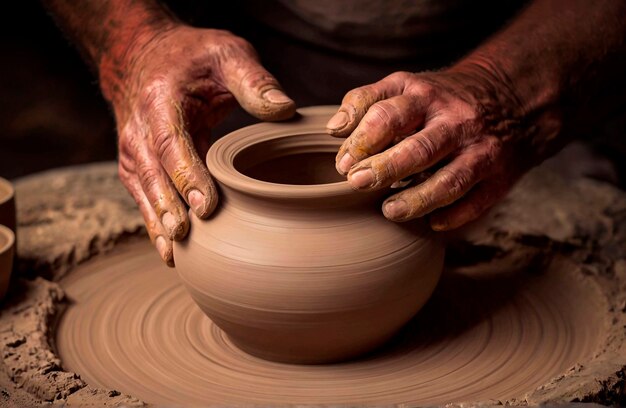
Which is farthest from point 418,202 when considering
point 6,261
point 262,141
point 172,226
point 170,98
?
point 6,261

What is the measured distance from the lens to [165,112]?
70.8 inches

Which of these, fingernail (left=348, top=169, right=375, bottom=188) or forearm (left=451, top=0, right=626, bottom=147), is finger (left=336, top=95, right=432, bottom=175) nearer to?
fingernail (left=348, top=169, right=375, bottom=188)

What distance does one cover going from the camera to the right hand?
170cm

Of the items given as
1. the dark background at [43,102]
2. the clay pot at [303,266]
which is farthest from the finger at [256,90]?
the dark background at [43,102]

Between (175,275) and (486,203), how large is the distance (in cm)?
75

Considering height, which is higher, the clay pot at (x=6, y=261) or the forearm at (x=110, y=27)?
the forearm at (x=110, y=27)

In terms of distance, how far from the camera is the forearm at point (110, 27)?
7.08ft

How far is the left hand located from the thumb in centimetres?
16

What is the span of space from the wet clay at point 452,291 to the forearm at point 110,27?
36 cm

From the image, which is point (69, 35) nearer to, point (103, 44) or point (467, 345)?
point (103, 44)

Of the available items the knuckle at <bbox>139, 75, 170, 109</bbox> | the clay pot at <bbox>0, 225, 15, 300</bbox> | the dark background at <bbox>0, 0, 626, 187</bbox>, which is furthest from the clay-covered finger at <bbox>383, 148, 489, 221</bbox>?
the dark background at <bbox>0, 0, 626, 187</bbox>

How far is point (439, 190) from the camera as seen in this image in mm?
1620

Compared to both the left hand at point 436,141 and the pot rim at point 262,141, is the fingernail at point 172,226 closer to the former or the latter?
the pot rim at point 262,141

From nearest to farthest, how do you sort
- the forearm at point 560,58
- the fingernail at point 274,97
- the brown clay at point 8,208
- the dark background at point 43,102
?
1. the fingernail at point 274,97
2. the forearm at point 560,58
3. the brown clay at point 8,208
4. the dark background at point 43,102
